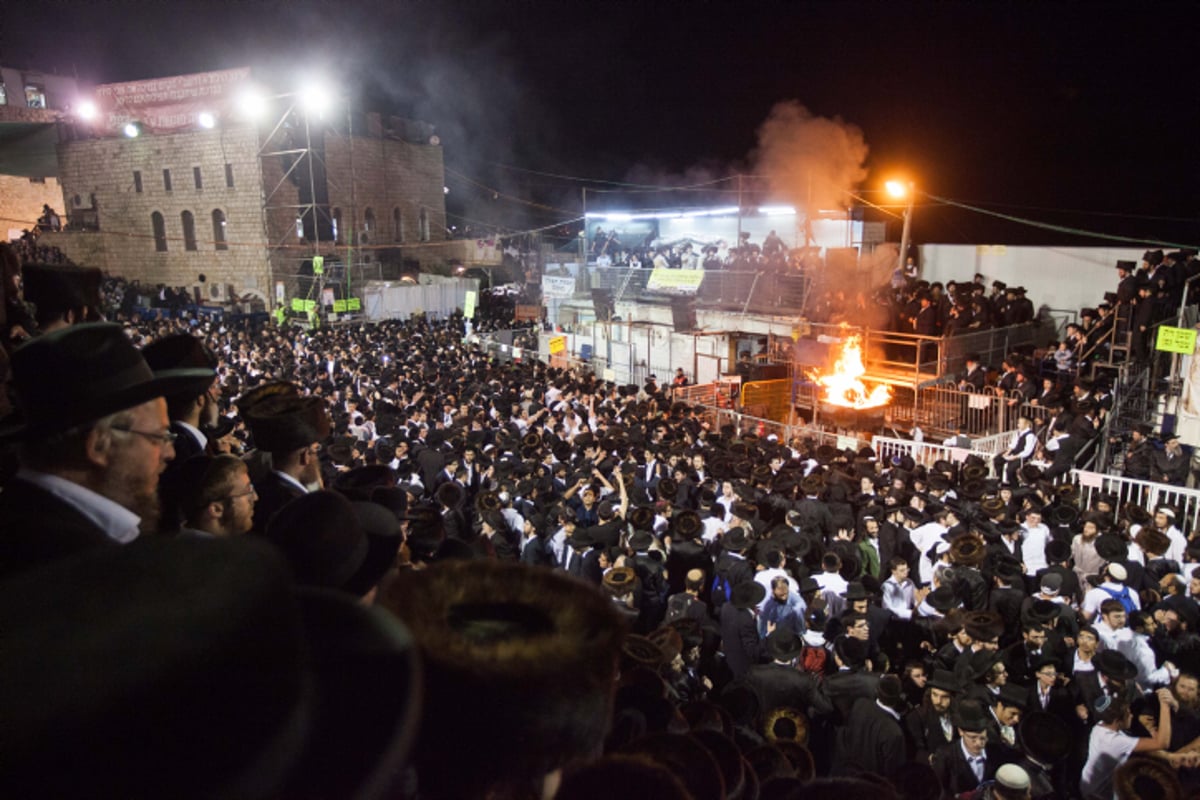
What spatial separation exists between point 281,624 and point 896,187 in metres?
25.8

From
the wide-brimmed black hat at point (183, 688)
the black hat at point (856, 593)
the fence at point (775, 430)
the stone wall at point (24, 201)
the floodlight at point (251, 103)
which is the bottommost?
the fence at point (775, 430)

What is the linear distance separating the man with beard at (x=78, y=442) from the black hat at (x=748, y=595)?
5196 mm

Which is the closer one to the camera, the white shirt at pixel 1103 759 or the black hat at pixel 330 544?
the black hat at pixel 330 544

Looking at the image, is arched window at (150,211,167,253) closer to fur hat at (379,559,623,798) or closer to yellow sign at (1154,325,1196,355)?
yellow sign at (1154,325,1196,355)

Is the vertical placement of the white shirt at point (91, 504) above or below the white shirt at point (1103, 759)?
above

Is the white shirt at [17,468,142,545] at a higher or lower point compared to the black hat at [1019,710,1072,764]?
higher

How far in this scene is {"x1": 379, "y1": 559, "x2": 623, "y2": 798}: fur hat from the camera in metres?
1.43

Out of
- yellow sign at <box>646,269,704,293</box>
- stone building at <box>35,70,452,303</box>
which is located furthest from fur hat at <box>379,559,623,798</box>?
stone building at <box>35,70,452,303</box>

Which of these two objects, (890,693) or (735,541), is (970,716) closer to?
(890,693)

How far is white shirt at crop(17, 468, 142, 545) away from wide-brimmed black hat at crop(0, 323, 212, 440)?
0.41ft

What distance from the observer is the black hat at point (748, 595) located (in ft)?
21.2

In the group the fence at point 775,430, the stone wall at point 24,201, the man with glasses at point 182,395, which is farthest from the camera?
the stone wall at point 24,201

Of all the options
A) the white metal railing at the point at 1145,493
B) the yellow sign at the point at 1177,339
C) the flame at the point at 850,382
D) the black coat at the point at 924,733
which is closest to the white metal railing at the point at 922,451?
the white metal railing at the point at 1145,493

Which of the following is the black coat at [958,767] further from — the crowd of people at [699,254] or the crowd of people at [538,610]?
the crowd of people at [699,254]
